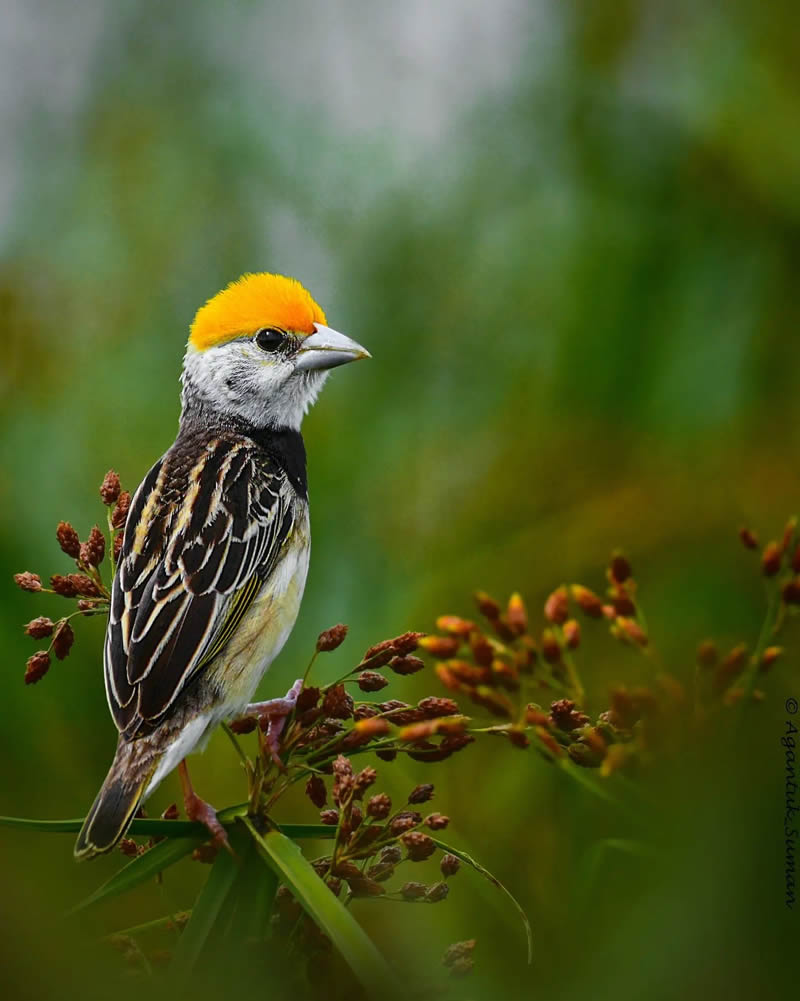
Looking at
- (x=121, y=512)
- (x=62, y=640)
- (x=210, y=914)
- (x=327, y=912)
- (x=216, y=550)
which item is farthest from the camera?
(x=216, y=550)

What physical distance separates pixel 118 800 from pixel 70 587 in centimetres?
45

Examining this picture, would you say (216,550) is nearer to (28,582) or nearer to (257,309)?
(28,582)

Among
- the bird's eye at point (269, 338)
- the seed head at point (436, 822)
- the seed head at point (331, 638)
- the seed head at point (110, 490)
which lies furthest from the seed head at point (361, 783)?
the bird's eye at point (269, 338)

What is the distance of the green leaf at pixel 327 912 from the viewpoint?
5.09ft

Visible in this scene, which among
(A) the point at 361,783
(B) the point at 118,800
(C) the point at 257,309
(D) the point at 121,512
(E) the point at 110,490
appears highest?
(C) the point at 257,309

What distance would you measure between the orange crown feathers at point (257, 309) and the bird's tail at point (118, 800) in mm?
1317

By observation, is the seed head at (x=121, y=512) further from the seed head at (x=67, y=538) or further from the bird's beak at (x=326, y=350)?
the bird's beak at (x=326, y=350)

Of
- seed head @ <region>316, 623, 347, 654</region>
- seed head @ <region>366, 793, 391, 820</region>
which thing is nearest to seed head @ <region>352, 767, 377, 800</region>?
seed head @ <region>366, 793, 391, 820</region>

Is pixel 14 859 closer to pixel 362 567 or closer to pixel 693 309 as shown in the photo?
pixel 362 567

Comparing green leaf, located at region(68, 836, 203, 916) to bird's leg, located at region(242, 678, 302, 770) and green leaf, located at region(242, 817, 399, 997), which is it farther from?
bird's leg, located at region(242, 678, 302, 770)

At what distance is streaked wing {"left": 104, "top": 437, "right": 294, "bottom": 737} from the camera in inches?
95.6

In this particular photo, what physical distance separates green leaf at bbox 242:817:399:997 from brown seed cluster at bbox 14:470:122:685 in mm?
568

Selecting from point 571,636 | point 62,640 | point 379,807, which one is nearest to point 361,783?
point 379,807

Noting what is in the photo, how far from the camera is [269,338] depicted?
324cm
